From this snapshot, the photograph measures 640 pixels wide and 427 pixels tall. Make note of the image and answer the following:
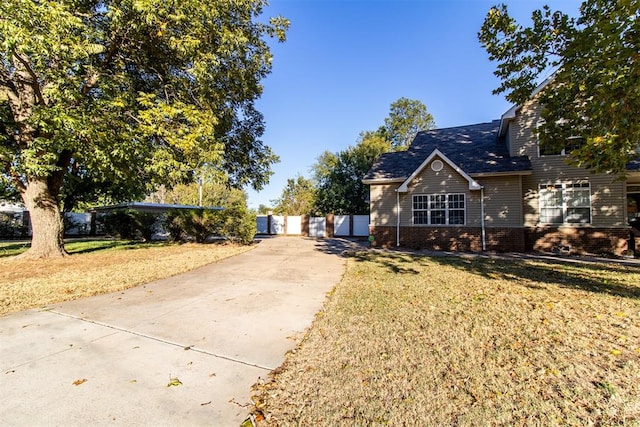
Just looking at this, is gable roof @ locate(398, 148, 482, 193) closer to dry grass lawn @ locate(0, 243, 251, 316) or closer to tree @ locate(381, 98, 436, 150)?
dry grass lawn @ locate(0, 243, 251, 316)

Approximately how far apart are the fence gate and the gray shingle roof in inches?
337

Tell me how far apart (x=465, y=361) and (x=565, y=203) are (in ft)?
41.8

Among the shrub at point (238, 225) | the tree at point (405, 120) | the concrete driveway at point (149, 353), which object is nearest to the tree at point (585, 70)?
the concrete driveway at point (149, 353)

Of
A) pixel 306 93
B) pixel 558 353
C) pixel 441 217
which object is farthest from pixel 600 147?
pixel 306 93

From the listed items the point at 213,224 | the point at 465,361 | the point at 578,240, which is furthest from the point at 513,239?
the point at 213,224

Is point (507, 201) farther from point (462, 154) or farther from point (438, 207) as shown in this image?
point (462, 154)

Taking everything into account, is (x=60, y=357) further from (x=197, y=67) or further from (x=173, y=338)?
(x=197, y=67)

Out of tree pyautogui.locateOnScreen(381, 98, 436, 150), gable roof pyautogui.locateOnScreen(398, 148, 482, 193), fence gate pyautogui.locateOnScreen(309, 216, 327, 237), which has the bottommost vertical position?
fence gate pyautogui.locateOnScreen(309, 216, 327, 237)

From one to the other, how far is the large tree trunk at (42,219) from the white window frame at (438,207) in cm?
1456

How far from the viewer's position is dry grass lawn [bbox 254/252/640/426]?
7.69 ft

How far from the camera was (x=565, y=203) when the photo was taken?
40.0ft

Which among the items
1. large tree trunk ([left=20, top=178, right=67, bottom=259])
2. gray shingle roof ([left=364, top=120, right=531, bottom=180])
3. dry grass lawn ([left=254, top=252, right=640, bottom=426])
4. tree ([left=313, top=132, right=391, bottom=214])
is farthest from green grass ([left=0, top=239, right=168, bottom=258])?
tree ([left=313, top=132, right=391, bottom=214])

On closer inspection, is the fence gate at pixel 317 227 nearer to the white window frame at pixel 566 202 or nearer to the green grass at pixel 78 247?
the green grass at pixel 78 247

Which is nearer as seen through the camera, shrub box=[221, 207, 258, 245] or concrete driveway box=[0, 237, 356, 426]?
concrete driveway box=[0, 237, 356, 426]
